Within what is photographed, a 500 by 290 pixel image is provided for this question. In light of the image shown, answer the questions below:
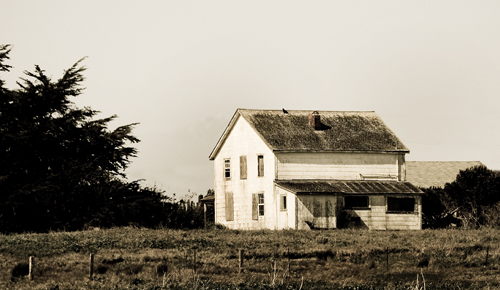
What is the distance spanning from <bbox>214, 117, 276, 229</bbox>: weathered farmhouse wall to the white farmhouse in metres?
0.05

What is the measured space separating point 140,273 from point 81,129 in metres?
18.7

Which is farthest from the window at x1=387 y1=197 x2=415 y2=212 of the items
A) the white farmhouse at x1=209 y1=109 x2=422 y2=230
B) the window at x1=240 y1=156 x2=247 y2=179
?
the window at x1=240 y1=156 x2=247 y2=179

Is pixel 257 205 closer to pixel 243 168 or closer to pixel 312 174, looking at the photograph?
pixel 243 168

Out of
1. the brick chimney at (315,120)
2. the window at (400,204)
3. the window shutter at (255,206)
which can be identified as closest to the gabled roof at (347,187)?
the window at (400,204)

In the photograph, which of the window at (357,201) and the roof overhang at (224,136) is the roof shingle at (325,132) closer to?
the roof overhang at (224,136)

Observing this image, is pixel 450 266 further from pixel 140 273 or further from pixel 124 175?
pixel 124 175

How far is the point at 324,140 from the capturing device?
4178 cm

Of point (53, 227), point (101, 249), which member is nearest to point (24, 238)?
point (101, 249)

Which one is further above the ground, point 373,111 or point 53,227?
point 373,111

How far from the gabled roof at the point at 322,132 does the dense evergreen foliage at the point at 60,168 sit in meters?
6.68

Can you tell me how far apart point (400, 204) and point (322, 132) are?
19.6 feet

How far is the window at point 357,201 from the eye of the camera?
40.0m

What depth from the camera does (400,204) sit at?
41.2 metres

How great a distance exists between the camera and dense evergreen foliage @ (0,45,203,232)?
122 ft
